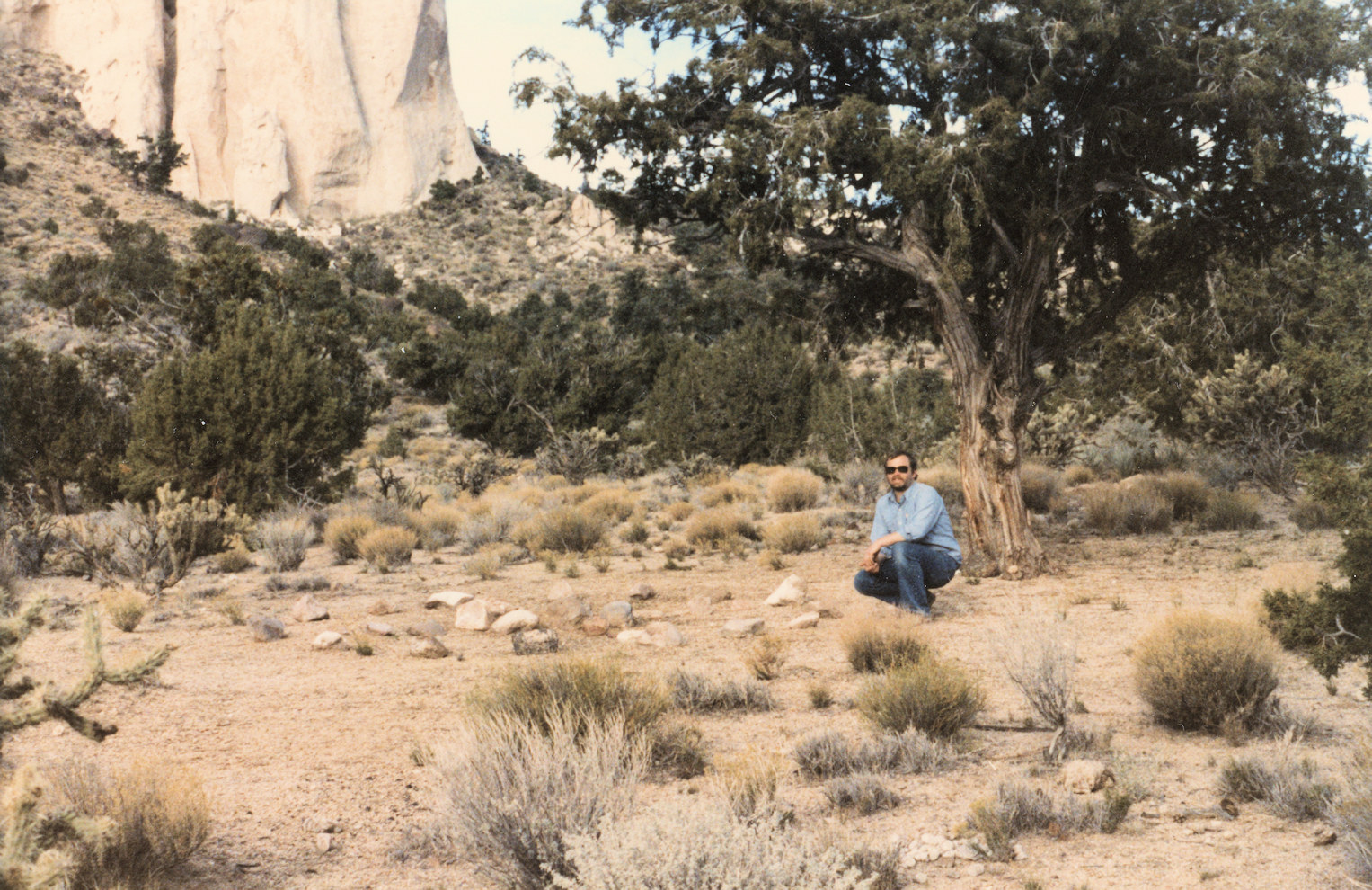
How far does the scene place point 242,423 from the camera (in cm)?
1532

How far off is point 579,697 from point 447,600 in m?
5.34

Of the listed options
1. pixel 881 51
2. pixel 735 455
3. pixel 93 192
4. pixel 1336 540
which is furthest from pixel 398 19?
pixel 1336 540

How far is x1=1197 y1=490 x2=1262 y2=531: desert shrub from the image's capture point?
44.2 feet

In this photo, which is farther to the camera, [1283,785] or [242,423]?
[242,423]

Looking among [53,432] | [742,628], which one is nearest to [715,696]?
[742,628]

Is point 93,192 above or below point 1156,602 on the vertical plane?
above

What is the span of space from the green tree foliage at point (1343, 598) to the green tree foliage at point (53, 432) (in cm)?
→ 1686

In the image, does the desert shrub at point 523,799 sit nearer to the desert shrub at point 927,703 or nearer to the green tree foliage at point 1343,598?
the desert shrub at point 927,703

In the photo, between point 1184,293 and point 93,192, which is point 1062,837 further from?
point 93,192

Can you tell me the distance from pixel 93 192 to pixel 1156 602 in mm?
55446

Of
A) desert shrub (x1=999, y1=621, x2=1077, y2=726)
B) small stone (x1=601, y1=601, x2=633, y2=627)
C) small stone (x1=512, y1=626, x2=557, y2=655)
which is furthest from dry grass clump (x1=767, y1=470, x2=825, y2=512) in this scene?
desert shrub (x1=999, y1=621, x2=1077, y2=726)

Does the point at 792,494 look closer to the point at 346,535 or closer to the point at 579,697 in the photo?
the point at 346,535

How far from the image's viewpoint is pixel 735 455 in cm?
2509

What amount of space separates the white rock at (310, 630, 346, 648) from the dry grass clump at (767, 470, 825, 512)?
34.9ft
